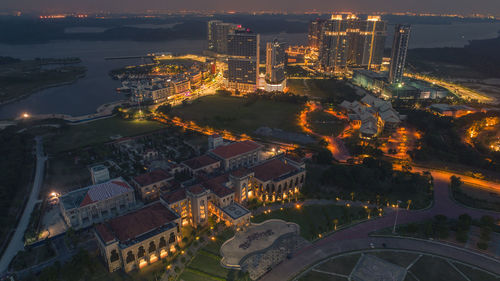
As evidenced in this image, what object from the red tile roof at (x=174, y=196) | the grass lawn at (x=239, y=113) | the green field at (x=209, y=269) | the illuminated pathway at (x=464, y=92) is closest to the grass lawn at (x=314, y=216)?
the green field at (x=209, y=269)

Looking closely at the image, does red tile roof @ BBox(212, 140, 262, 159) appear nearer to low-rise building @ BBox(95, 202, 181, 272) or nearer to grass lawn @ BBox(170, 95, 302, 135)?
low-rise building @ BBox(95, 202, 181, 272)

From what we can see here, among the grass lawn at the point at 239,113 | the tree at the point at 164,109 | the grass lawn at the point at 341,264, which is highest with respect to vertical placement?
the tree at the point at 164,109

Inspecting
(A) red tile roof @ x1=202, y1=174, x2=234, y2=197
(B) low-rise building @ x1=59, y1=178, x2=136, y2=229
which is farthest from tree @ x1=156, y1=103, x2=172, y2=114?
(A) red tile roof @ x1=202, y1=174, x2=234, y2=197

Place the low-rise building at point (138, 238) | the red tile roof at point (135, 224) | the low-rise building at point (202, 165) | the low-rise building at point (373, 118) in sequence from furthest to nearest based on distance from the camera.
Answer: the low-rise building at point (373, 118) < the low-rise building at point (202, 165) < the red tile roof at point (135, 224) < the low-rise building at point (138, 238)

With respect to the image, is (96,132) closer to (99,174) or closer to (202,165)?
(99,174)

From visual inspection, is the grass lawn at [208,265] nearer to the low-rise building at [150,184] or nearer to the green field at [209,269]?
the green field at [209,269]

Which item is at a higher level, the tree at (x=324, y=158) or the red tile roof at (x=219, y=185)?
the red tile roof at (x=219, y=185)
